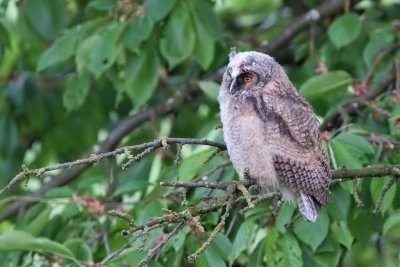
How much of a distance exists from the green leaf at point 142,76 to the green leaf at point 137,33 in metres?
0.19

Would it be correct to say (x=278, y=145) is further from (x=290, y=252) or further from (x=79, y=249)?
(x=79, y=249)

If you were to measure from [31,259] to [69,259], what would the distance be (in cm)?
20

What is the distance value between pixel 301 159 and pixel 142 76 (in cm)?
121

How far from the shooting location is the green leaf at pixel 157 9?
4.16 metres

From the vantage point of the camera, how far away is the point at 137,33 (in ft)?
13.8

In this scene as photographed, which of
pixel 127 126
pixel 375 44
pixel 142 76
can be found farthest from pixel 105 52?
pixel 375 44

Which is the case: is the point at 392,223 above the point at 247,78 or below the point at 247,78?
below

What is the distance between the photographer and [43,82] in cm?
574

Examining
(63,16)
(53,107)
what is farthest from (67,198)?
(53,107)

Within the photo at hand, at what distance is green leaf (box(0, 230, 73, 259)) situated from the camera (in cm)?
359

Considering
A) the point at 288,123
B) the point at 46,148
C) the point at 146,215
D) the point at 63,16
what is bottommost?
the point at 46,148

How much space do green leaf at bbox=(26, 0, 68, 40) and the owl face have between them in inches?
56.6

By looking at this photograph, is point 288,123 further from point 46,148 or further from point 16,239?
point 46,148

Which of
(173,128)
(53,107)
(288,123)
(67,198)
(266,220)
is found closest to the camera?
(288,123)
